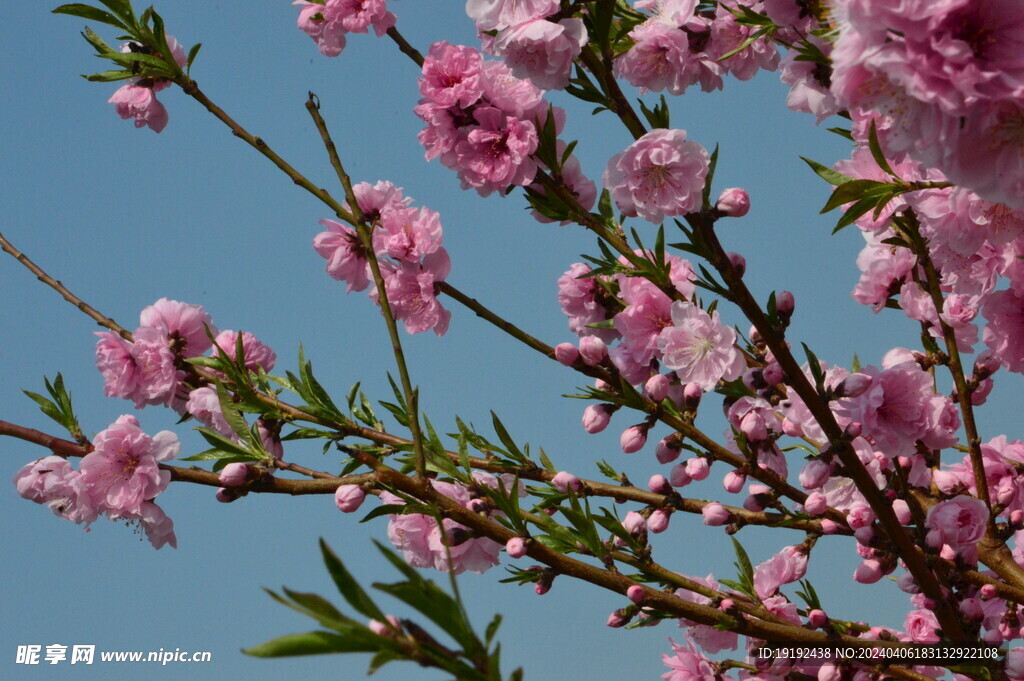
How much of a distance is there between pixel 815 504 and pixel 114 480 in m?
1.51

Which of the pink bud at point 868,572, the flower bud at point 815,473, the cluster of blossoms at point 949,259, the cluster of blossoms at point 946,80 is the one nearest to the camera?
the cluster of blossoms at point 946,80

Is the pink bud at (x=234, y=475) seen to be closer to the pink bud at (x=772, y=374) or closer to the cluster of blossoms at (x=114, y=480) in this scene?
the cluster of blossoms at (x=114, y=480)

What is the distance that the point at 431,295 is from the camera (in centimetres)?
207

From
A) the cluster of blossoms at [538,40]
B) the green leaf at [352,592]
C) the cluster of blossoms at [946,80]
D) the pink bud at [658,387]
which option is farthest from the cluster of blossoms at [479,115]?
the green leaf at [352,592]

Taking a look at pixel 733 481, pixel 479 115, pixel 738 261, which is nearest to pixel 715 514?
pixel 733 481

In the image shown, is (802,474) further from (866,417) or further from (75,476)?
(75,476)

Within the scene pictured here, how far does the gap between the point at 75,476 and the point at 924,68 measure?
1.74 m

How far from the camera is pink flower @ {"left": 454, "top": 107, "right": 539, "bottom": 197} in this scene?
5.71 ft

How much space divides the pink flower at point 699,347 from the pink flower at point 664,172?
0.19m

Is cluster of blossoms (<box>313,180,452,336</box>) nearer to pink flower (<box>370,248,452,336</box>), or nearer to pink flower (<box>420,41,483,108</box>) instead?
pink flower (<box>370,248,452,336</box>)

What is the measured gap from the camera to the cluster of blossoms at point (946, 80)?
94 cm

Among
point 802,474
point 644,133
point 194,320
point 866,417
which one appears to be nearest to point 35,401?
point 194,320

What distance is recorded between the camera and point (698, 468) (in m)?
1.91

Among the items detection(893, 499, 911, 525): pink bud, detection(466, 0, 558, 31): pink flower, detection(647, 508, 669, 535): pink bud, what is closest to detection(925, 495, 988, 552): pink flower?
detection(893, 499, 911, 525): pink bud
